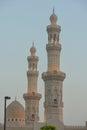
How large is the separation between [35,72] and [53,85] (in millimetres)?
Result: 11789

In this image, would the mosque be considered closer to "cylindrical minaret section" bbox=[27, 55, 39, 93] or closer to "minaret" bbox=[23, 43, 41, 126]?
"minaret" bbox=[23, 43, 41, 126]

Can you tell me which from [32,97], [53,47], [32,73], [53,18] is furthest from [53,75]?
[32,73]

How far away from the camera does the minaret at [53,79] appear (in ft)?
162

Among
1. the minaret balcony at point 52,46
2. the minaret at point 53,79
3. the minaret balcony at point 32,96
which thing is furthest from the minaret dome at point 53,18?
the minaret balcony at point 32,96

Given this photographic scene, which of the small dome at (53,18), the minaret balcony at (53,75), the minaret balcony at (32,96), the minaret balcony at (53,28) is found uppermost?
the small dome at (53,18)

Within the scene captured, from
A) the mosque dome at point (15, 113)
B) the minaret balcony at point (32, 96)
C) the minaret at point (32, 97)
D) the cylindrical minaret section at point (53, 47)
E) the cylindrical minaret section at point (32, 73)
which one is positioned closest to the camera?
the cylindrical minaret section at point (53, 47)

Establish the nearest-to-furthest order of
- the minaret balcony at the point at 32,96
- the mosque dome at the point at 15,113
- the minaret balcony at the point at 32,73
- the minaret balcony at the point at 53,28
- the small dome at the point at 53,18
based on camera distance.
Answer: the minaret balcony at the point at 53,28 < the small dome at the point at 53,18 < the minaret balcony at the point at 32,96 < the mosque dome at the point at 15,113 < the minaret balcony at the point at 32,73

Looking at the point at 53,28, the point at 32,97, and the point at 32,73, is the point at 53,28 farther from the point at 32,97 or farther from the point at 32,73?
the point at 32,97

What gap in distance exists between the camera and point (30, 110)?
59.7 meters

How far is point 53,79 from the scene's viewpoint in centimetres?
4994

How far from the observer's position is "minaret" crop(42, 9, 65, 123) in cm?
4950

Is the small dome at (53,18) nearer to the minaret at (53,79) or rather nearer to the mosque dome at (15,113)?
the minaret at (53,79)

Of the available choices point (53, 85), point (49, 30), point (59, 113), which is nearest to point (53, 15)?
point (49, 30)

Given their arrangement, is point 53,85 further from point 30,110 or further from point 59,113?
point 30,110
